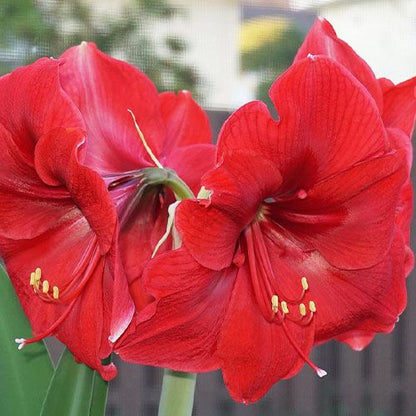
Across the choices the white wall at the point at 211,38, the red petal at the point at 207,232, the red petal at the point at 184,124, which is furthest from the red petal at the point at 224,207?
the white wall at the point at 211,38

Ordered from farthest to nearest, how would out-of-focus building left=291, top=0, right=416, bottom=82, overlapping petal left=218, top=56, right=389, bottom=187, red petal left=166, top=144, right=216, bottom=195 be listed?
1. out-of-focus building left=291, top=0, right=416, bottom=82
2. red petal left=166, top=144, right=216, bottom=195
3. overlapping petal left=218, top=56, right=389, bottom=187

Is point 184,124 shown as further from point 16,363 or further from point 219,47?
point 219,47

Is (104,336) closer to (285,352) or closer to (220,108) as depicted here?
(285,352)

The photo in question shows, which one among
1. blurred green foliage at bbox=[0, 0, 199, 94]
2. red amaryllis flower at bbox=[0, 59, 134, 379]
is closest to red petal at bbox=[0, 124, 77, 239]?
red amaryllis flower at bbox=[0, 59, 134, 379]

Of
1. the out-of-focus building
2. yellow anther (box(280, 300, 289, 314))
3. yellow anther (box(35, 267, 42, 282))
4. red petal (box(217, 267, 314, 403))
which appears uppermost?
yellow anther (box(35, 267, 42, 282))

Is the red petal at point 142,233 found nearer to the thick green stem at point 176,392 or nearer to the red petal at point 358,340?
the thick green stem at point 176,392

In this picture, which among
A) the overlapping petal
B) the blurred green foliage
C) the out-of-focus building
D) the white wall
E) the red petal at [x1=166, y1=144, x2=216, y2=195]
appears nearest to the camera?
the overlapping petal

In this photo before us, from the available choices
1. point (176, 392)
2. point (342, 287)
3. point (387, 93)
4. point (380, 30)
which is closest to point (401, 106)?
point (387, 93)

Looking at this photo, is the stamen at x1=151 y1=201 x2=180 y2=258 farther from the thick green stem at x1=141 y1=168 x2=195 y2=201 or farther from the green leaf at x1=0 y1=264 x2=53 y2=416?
the green leaf at x1=0 y1=264 x2=53 y2=416
